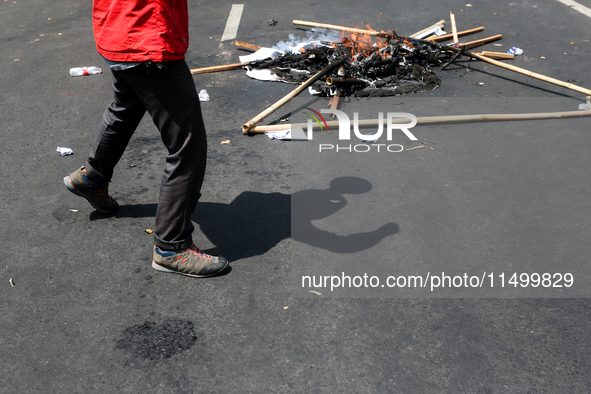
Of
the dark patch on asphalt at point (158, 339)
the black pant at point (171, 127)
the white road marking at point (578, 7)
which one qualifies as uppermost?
the black pant at point (171, 127)

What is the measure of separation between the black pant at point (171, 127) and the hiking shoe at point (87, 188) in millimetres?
346

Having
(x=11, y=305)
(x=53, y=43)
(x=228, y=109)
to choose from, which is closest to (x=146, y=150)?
(x=228, y=109)

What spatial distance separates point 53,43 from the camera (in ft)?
26.5

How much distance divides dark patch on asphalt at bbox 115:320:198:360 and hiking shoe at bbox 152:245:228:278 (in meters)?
0.41

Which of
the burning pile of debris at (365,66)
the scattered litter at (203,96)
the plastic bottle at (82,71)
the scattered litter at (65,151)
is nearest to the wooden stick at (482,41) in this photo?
the burning pile of debris at (365,66)

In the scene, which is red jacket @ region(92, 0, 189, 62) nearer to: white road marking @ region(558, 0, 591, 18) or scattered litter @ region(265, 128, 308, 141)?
scattered litter @ region(265, 128, 308, 141)

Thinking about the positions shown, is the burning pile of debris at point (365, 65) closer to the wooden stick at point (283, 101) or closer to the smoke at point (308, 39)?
the wooden stick at point (283, 101)

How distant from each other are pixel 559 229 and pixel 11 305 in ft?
11.5

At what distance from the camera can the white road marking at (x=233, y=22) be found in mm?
8189

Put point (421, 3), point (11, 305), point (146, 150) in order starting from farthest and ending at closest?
point (421, 3) → point (146, 150) → point (11, 305)

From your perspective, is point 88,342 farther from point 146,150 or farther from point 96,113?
point 96,113

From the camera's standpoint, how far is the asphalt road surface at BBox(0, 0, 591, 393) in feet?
8.22

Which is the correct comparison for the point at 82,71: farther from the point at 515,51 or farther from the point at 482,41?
the point at 515,51

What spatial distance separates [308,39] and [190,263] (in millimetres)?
5565
